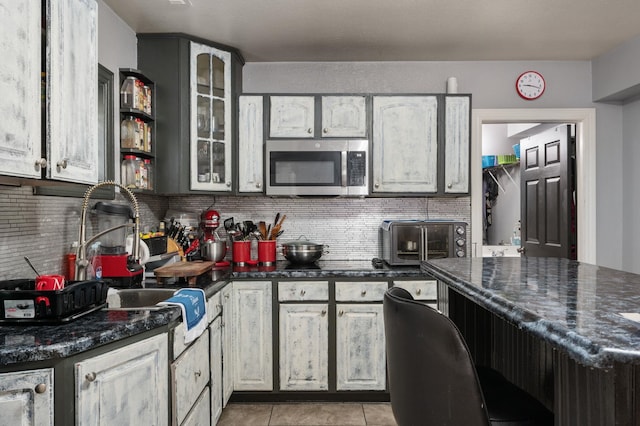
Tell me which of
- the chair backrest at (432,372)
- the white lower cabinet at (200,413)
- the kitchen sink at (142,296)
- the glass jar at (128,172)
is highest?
the glass jar at (128,172)

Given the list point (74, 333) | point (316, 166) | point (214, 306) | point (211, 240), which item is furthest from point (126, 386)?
point (316, 166)

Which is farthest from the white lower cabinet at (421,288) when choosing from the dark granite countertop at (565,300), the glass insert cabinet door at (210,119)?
the glass insert cabinet door at (210,119)

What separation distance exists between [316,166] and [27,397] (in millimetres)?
2165

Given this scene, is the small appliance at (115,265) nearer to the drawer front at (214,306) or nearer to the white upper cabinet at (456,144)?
the drawer front at (214,306)

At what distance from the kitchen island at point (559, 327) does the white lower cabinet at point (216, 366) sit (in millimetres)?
1338

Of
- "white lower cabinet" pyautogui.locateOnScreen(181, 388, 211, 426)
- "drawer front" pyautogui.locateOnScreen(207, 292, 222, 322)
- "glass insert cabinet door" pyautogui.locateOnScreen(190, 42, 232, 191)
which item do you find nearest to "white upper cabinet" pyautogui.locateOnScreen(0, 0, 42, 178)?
"drawer front" pyautogui.locateOnScreen(207, 292, 222, 322)

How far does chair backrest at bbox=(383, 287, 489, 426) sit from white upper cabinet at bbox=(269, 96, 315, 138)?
2237 millimetres

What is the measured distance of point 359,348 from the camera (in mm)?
2787

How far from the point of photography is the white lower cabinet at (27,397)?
3.71 ft

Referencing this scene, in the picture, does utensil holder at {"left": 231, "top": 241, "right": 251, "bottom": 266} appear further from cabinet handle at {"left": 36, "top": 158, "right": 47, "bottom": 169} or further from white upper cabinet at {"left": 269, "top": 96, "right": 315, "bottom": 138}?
cabinet handle at {"left": 36, "top": 158, "right": 47, "bottom": 169}

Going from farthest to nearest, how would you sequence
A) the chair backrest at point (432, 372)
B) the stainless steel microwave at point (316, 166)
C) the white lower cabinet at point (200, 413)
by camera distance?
1. the stainless steel microwave at point (316, 166)
2. the white lower cabinet at point (200, 413)
3. the chair backrest at point (432, 372)

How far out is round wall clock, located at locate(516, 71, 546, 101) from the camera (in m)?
3.33

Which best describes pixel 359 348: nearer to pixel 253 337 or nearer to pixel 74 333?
pixel 253 337

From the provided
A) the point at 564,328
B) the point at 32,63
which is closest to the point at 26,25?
the point at 32,63
